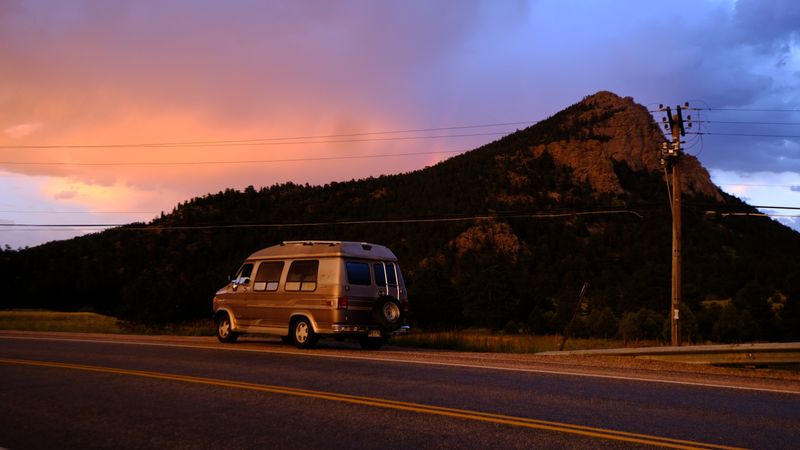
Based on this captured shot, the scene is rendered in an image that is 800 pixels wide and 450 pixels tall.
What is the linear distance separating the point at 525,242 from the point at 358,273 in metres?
90.7

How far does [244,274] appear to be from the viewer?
18.5m

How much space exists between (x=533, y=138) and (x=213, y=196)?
53093mm

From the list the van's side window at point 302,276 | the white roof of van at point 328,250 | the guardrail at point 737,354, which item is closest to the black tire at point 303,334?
the van's side window at point 302,276

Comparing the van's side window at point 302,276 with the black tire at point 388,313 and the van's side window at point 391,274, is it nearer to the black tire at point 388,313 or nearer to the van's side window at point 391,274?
the black tire at point 388,313

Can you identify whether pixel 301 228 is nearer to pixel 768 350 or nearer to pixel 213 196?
pixel 213 196

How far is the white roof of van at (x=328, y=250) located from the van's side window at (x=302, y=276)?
0.22 metres

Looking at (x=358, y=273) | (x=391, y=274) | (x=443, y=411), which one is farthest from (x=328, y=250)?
(x=443, y=411)

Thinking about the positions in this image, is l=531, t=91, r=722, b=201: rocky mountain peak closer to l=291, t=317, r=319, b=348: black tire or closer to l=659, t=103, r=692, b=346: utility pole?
l=659, t=103, r=692, b=346: utility pole

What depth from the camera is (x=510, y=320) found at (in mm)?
72375

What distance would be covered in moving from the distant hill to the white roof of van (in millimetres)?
42136

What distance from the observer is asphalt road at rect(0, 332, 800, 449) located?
6.61m

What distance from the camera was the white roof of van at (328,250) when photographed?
16469mm

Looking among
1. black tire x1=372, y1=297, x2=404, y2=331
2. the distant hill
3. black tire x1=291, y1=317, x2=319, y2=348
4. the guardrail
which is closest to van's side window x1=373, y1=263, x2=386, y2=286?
black tire x1=372, y1=297, x2=404, y2=331

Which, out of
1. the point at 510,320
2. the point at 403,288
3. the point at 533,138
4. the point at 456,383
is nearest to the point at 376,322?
the point at 403,288
